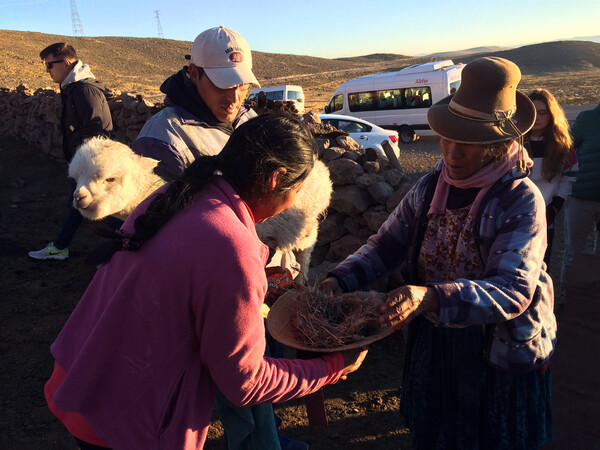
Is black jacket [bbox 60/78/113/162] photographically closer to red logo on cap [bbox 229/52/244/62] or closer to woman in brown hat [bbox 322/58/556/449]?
red logo on cap [bbox 229/52/244/62]

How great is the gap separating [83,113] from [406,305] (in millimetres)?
5103

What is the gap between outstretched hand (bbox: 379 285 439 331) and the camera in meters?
1.79

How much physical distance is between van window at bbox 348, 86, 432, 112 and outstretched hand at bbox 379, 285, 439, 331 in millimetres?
18318

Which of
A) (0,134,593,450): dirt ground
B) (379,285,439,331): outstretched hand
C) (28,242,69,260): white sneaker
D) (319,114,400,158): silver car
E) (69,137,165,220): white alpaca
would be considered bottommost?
(0,134,593,450): dirt ground

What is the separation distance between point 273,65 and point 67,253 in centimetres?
7182

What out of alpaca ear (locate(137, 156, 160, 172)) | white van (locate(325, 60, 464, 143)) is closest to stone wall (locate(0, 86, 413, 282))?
alpaca ear (locate(137, 156, 160, 172))

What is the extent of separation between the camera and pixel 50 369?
4301 millimetres

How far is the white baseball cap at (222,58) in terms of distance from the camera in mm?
2561

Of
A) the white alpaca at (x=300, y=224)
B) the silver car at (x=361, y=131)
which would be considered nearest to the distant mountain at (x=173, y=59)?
the silver car at (x=361, y=131)

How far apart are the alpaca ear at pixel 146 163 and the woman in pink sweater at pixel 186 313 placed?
1390 millimetres

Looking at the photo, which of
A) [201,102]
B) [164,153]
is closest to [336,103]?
[201,102]

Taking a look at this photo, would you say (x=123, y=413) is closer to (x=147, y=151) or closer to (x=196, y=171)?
(x=196, y=171)

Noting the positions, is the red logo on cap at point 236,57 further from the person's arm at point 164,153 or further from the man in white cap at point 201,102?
the person's arm at point 164,153

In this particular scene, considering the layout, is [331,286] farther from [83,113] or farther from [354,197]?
[83,113]
